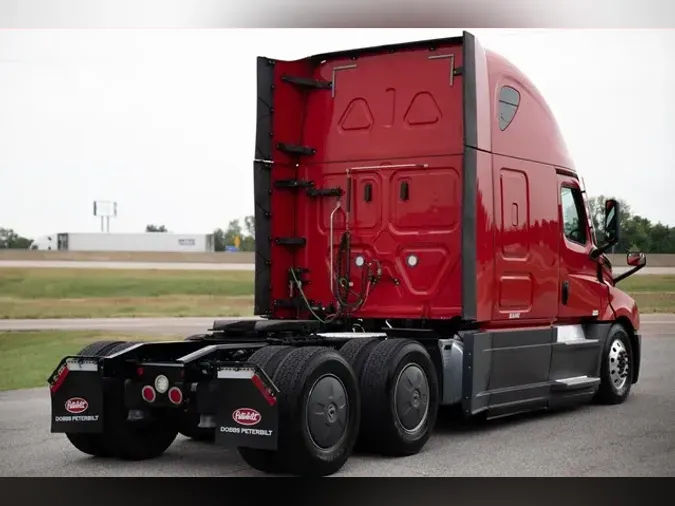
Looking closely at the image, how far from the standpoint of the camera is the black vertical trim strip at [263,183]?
9.70 metres

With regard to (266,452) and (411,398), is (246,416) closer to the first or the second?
(266,452)

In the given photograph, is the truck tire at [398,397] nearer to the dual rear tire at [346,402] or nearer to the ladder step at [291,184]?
the dual rear tire at [346,402]

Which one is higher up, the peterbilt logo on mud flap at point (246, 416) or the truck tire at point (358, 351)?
the truck tire at point (358, 351)

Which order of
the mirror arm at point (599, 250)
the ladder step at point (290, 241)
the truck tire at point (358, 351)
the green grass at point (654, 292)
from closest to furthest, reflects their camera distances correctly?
the truck tire at point (358, 351) < the ladder step at point (290, 241) < the mirror arm at point (599, 250) < the green grass at point (654, 292)

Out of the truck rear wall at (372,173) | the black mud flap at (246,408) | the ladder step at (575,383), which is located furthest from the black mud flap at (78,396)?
the ladder step at (575,383)

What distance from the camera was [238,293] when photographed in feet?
82.2

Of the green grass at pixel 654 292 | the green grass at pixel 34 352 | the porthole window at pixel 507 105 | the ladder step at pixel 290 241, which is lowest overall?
the green grass at pixel 34 352

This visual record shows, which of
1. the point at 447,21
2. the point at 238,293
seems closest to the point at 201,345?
the point at 447,21

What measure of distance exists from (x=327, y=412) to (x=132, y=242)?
101 ft

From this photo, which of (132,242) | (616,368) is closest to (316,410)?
(616,368)

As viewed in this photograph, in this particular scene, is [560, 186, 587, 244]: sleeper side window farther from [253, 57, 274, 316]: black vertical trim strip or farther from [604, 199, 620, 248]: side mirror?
[253, 57, 274, 316]: black vertical trim strip

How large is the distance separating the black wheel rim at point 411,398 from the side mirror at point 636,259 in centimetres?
388

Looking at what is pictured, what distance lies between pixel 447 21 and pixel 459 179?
1.42m

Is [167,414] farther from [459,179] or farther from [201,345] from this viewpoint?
[459,179]
